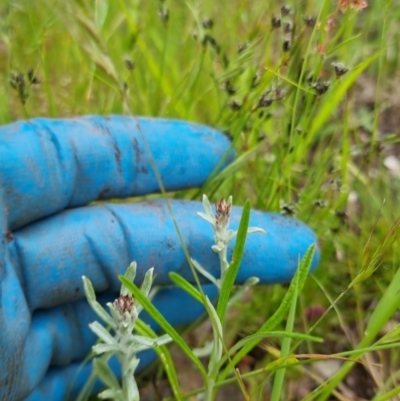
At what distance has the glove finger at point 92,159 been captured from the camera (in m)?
0.97

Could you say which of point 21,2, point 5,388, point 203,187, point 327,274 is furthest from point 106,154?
point 21,2

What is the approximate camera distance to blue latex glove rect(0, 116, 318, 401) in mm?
962

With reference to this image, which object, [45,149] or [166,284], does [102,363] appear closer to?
[166,284]

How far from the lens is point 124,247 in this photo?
105cm

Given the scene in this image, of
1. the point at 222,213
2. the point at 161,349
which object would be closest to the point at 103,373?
the point at 161,349

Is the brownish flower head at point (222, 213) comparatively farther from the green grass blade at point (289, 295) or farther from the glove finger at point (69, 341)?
the glove finger at point (69, 341)

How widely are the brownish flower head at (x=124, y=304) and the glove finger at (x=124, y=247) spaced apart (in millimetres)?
317

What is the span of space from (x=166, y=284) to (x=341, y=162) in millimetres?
471

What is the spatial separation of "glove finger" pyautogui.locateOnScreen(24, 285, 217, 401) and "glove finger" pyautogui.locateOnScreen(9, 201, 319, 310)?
6 centimetres

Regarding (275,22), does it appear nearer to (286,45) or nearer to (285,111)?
(286,45)

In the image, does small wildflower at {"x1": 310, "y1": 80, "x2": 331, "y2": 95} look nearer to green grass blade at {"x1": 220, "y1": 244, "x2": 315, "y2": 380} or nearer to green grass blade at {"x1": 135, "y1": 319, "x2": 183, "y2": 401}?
green grass blade at {"x1": 220, "y1": 244, "x2": 315, "y2": 380}

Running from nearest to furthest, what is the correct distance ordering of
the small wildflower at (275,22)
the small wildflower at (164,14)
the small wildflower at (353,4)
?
the small wildflower at (353,4), the small wildflower at (275,22), the small wildflower at (164,14)

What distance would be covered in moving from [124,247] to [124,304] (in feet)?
1.12

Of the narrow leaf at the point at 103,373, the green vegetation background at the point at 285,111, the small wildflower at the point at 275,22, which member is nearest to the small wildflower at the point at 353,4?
the green vegetation background at the point at 285,111
